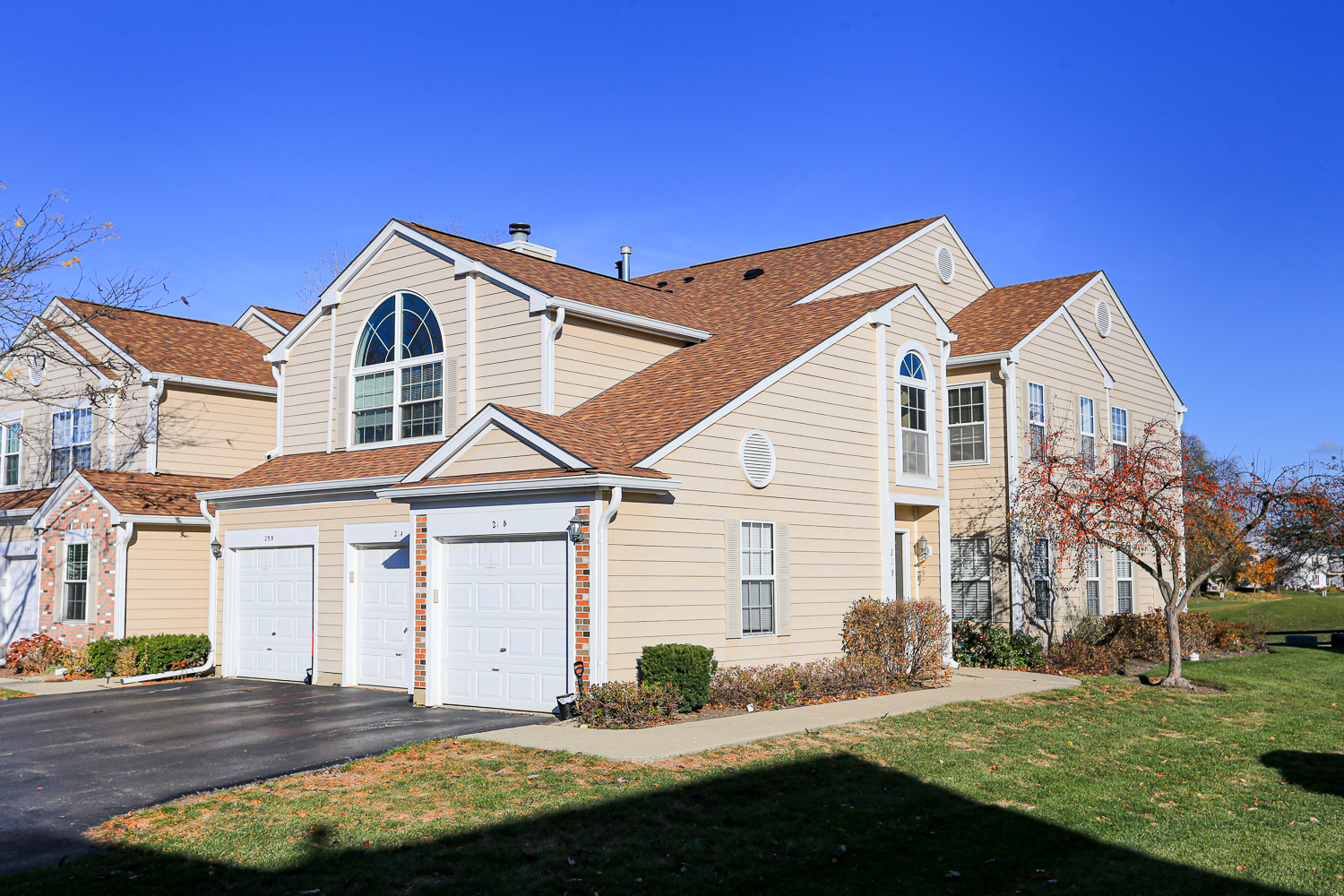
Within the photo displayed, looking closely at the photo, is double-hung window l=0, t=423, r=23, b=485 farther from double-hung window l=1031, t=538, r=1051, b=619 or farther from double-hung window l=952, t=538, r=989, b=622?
double-hung window l=1031, t=538, r=1051, b=619

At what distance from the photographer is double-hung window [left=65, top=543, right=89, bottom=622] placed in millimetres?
21188

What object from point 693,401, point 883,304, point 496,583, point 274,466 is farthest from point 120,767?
point 883,304

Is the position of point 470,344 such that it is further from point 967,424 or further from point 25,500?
point 25,500

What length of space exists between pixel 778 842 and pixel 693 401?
27.4ft

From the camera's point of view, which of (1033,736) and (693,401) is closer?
(1033,736)

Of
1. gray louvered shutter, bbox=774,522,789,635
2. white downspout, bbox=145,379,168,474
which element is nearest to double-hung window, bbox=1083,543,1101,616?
gray louvered shutter, bbox=774,522,789,635

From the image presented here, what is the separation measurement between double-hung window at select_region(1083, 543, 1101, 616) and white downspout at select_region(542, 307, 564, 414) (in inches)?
475

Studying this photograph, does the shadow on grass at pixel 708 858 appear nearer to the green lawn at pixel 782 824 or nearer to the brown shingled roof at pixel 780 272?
the green lawn at pixel 782 824

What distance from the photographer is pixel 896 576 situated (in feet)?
63.8

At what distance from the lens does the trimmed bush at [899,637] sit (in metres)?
16.9

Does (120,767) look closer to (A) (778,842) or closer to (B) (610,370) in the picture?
(A) (778,842)

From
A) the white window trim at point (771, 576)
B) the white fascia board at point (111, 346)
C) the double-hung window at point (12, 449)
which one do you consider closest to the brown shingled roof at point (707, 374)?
the white window trim at point (771, 576)

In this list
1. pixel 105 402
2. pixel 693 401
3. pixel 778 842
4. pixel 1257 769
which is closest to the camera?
pixel 778 842

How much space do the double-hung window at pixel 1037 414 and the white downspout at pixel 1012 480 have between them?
0.62 metres
